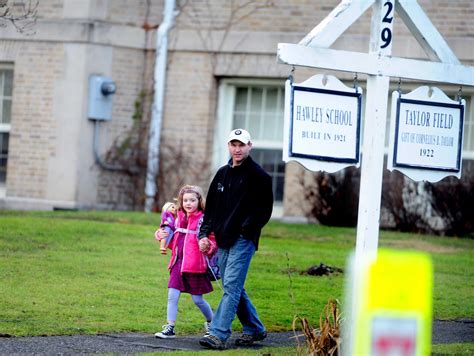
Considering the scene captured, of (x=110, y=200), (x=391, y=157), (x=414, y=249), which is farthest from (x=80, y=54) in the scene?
(x=391, y=157)

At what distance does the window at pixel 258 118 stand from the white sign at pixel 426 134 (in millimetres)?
Result: 11594

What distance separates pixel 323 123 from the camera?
761 centimetres

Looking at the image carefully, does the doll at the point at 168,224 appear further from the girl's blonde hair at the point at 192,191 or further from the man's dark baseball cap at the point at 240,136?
the man's dark baseball cap at the point at 240,136

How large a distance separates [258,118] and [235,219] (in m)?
11.2

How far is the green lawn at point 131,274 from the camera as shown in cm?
1019

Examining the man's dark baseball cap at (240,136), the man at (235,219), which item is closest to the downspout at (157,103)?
the man at (235,219)

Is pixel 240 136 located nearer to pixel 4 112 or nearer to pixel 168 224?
pixel 168 224

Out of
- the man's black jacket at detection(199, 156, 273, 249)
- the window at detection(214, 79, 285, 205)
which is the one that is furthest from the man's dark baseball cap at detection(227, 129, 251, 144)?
the window at detection(214, 79, 285, 205)

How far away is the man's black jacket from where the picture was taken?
903cm

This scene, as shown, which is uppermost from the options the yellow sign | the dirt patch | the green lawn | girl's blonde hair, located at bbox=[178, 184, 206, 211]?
girl's blonde hair, located at bbox=[178, 184, 206, 211]

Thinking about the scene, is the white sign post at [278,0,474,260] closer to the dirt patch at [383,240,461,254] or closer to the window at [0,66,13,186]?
the dirt patch at [383,240,461,254]

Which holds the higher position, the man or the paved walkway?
the man

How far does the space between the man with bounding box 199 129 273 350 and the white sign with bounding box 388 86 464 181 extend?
139 centimetres

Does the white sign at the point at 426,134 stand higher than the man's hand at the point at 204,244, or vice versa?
the white sign at the point at 426,134
